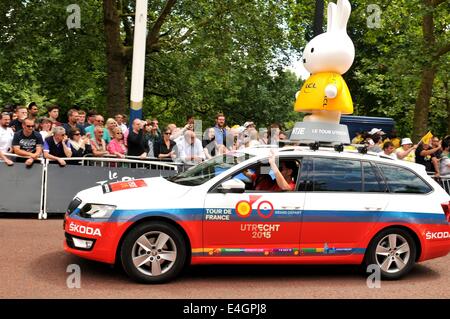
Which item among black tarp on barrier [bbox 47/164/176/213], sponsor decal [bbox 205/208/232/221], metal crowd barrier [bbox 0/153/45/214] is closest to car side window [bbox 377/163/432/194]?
sponsor decal [bbox 205/208/232/221]

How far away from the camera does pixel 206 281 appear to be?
6781 mm

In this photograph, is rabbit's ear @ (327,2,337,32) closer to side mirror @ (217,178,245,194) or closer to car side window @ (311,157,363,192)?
car side window @ (311,157,363,192)

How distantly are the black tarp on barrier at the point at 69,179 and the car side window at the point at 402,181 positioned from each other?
5.51 metres

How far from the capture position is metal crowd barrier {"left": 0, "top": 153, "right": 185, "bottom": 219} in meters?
10.2

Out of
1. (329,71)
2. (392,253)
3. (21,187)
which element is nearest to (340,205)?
(392,253)

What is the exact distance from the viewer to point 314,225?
685 centimetres

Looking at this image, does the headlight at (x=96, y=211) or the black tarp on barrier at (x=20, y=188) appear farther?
the black tarp on barrier at (x=20, y=188)

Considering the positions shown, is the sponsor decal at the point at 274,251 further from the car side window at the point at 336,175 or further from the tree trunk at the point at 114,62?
the tree trunk at the point at 114,62

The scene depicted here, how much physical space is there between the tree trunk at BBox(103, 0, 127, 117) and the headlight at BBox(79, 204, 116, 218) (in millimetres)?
13102

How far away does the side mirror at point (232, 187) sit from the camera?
6.61m

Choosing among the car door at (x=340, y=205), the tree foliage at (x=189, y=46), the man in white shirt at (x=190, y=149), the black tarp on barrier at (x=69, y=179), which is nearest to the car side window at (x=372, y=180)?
the car door at (x=340, y=205)

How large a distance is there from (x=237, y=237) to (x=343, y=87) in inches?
158

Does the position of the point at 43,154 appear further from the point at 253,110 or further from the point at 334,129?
the point at 253,110
